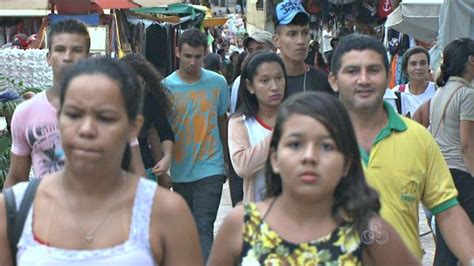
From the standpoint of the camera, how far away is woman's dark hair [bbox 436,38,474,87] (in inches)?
295

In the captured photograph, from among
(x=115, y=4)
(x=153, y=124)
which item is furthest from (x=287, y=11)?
(x=115, y=4)

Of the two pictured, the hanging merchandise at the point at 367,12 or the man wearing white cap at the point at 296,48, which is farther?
the hanging merchandise at the point at 367,12

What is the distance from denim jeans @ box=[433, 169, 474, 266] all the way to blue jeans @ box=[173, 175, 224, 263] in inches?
64.0

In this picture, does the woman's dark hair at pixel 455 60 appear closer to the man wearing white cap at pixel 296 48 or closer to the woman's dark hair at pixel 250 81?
the man wearing white cap at pixel 296 48

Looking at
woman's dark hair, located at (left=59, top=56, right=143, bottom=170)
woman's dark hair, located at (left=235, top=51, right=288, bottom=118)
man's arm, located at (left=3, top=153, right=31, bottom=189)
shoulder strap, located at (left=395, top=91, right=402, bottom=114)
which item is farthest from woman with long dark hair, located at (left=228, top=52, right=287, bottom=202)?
shoulder strap, located at (left=395, top=91, right=402, bottom=114)

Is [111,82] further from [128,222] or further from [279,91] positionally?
[279,91]

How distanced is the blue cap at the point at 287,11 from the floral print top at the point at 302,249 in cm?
422

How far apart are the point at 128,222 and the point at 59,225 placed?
220 millimetres

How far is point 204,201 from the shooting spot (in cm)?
781

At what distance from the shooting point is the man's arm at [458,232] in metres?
4.42

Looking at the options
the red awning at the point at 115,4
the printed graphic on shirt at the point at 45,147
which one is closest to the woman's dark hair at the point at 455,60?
the printed graphic on shirt at the point at 45,147

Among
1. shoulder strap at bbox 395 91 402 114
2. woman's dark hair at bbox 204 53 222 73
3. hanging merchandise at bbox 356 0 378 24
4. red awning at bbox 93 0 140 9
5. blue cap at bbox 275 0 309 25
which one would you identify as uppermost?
blue cap at bbox 275 0 309 25

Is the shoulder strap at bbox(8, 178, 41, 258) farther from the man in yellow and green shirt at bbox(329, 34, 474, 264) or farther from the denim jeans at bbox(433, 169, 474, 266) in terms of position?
the denim jeans at bbox(433, 169, 474, 266)

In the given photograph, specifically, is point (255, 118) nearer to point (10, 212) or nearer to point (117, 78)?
point (117, 78)
